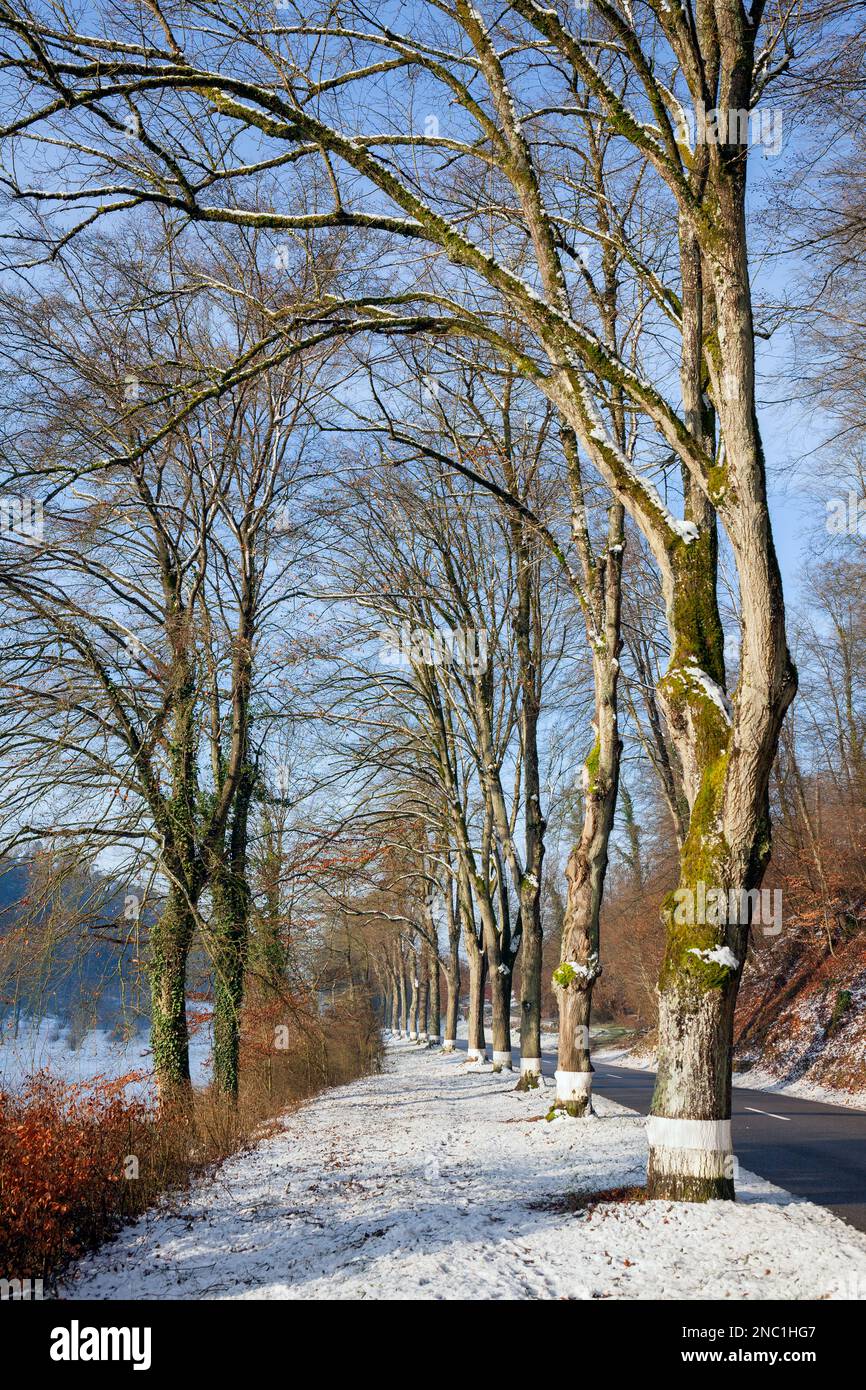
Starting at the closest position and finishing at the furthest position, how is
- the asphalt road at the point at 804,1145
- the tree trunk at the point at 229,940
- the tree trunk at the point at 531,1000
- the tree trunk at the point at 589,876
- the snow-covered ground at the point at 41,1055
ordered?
the asphalt road at the point at 804,1145
the snow-covered ground at the point at 41,1055
the tree trunk at the point at 229,940
the tree trunk at the point at 589,876
the tree trunk at the point at 531,1000

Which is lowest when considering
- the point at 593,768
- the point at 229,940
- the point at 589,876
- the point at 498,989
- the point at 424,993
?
the point at 424,993

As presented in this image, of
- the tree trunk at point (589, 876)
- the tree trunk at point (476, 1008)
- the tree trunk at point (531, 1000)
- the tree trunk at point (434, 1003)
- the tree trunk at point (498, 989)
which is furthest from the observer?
the tree trunk at point (434, 1003)

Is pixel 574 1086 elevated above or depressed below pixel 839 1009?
above

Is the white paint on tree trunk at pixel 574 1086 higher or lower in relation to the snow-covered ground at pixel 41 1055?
lower

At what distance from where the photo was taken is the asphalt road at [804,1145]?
7855 millimetres

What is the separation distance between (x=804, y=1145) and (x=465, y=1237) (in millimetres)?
6791

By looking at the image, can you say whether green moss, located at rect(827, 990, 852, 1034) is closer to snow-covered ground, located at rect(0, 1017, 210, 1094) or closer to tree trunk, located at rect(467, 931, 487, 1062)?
tree trunk, located at rect(467, 931, 487, 1062)

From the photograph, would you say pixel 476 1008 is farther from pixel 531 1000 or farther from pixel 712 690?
pixel 712 690

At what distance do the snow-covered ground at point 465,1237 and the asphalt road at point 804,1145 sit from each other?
599 millimetres

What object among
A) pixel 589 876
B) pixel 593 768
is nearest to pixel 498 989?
pixel 589 876

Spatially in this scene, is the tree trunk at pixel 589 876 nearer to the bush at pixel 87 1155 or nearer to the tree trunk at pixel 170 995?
the bush at pixel 87 1155

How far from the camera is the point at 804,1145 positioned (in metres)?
11.0

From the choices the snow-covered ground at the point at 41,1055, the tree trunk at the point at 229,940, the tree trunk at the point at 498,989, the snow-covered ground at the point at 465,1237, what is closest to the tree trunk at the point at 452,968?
the tree trunk at the point at 498,989

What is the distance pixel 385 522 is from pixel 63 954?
42.0ft
